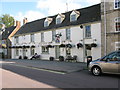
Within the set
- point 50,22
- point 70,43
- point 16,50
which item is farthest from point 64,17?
point 16,50

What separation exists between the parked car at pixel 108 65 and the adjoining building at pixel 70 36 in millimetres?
7323

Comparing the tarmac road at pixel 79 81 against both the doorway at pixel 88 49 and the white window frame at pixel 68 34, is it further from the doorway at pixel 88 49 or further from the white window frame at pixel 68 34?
the white window frame at pixel 68 34

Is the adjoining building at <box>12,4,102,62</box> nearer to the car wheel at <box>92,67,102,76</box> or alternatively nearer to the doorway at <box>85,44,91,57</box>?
the doorway at <box>85,44,91,57</box>

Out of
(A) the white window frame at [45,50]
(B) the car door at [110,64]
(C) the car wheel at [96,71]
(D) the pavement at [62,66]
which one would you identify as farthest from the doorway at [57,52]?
(B) the car door at [110,64]

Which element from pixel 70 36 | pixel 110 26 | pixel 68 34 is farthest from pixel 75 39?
pixel 110 26

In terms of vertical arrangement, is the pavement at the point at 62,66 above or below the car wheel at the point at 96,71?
below

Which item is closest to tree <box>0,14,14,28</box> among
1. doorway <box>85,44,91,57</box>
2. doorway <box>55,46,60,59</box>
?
doorway <box>55,46,60,59</box>

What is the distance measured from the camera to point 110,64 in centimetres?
876

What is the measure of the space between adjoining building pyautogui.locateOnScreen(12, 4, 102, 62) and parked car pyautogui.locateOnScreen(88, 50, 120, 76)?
288 inches

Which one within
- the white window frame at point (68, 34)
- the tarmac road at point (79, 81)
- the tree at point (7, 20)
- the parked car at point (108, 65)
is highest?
the tree at point (7, 20)

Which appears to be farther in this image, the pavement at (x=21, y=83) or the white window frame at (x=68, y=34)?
the white window frame at (x=68, y=34)

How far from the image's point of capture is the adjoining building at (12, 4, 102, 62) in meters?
17.5

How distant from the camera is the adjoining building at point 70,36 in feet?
57.4

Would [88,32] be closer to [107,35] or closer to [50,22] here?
[107,35]
